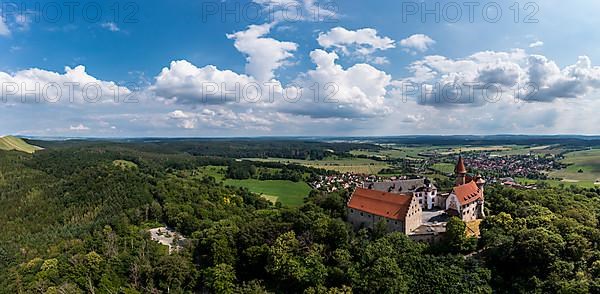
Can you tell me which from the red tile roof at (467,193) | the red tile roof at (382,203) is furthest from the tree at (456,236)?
the red tile roof at (467,193)

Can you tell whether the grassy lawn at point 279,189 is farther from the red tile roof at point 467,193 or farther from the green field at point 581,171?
the green field at point 581,171

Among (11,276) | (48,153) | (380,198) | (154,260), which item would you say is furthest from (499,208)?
(48,153)

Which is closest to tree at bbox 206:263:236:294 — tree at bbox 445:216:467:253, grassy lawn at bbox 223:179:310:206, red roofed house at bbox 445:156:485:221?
tree at bbox 445:216:467:253

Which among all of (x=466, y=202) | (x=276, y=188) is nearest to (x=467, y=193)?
(x=466, y=202)

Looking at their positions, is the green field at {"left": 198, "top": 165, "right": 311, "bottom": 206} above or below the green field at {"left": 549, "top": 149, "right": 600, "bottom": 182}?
below

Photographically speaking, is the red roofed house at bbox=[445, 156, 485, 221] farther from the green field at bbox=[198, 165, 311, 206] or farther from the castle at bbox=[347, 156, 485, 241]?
the green field at bbox=[198, 165, 311, 206]

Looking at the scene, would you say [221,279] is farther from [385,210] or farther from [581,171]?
[581,171]
